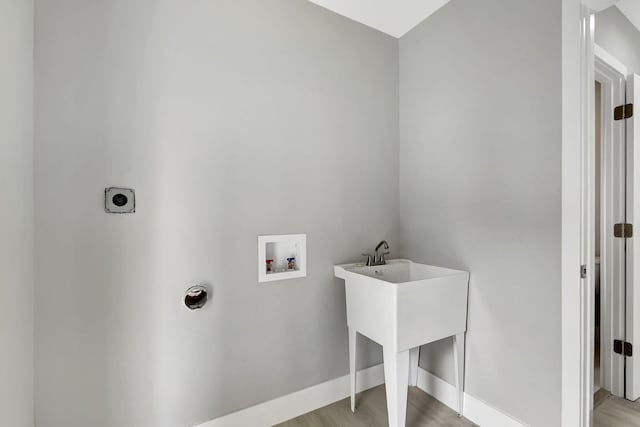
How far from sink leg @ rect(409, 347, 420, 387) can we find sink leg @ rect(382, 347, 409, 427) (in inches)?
20.3

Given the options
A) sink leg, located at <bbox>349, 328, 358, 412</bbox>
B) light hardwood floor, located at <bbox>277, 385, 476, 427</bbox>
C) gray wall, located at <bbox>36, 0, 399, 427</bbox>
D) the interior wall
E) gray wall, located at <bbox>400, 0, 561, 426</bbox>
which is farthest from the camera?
sink leg, located at <bbox>349, 328, 358, 412</bbox>

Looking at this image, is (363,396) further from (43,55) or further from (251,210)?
(43,55)

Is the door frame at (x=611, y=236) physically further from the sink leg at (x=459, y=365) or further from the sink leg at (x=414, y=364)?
the sink leg at (x=414, y=364)

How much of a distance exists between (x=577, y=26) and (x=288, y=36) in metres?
1.38

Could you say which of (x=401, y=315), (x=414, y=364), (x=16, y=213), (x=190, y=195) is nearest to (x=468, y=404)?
(x=414, y=364)

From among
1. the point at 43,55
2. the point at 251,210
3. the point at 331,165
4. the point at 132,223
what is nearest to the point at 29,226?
the point at 132,223

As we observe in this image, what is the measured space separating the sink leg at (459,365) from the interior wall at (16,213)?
1.92m

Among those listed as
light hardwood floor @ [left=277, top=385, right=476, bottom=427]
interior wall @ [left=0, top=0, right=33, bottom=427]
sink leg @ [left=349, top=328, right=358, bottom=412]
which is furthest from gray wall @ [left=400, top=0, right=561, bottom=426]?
interior wall @ [left=0, top=0, right=33, bottom=427]

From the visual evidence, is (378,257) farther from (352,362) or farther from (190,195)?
(190,195)

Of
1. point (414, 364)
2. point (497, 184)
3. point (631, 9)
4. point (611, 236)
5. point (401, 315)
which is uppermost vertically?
point (631, 9)

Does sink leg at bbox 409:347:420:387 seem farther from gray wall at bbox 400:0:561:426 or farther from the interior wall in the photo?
the interior wall

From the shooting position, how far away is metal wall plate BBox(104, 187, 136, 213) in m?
1.32

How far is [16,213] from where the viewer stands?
1.06 meters

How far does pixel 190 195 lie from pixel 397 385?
1.35 meters
